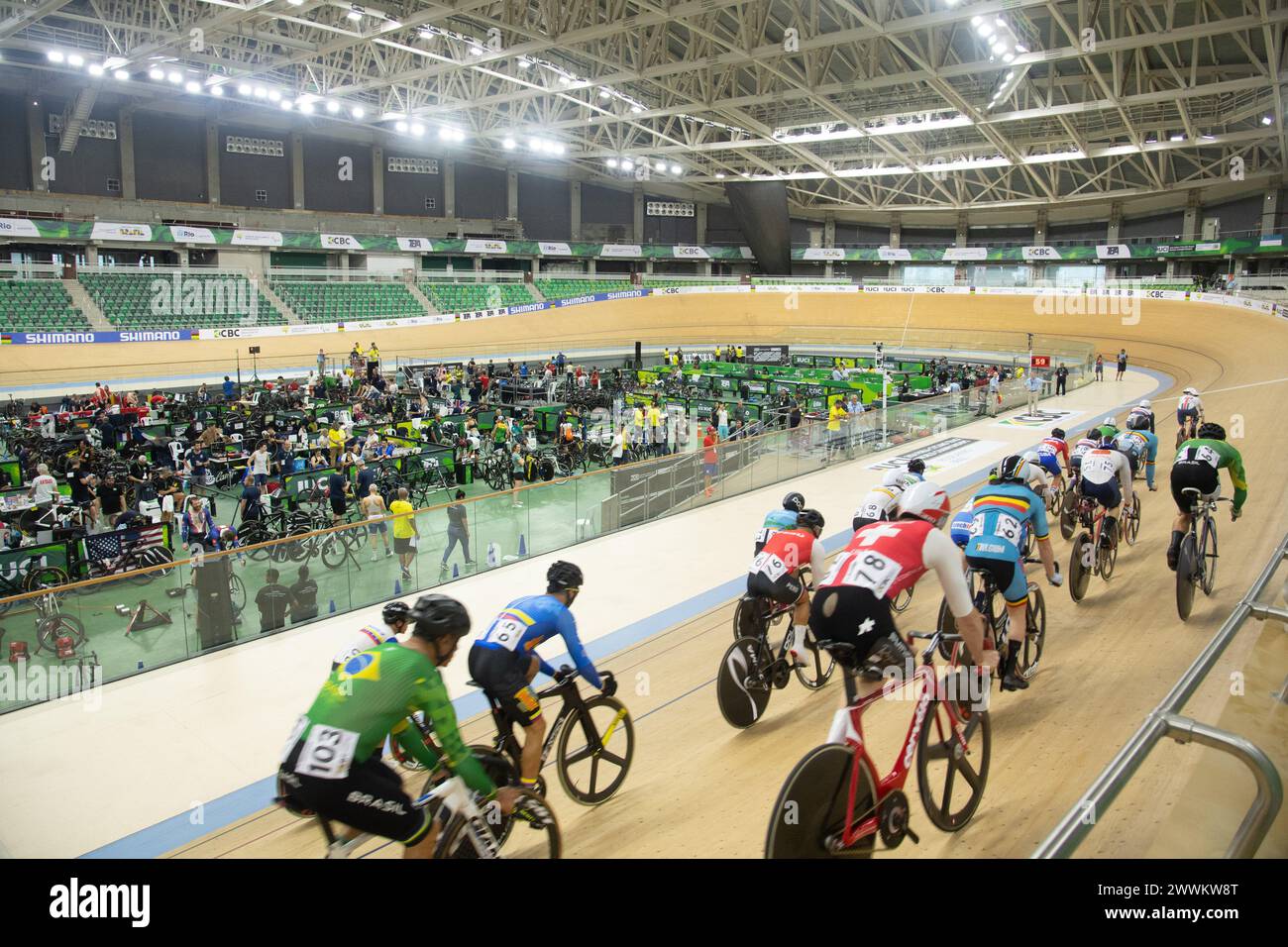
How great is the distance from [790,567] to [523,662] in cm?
191

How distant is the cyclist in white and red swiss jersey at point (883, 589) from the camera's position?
3152mm

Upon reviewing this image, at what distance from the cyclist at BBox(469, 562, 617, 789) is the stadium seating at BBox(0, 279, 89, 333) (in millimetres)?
29121

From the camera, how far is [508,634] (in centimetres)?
383

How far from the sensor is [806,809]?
9.25 ft

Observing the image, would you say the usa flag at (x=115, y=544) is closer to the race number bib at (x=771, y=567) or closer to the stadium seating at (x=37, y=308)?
the race number bib at (x=771, y=567)

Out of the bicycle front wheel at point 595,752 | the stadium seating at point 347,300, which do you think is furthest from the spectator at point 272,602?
the stadium seating at point 347,300

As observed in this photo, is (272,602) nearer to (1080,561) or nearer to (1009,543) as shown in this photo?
(1009,543)

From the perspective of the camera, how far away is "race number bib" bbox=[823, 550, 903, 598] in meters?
3.18

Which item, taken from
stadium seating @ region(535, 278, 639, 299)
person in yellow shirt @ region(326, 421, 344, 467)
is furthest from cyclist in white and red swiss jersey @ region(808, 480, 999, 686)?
stadium seating @ region(535, 278, 639, 299)

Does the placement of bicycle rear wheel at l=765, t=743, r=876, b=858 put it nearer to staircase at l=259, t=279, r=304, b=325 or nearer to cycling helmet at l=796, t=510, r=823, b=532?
cycling helmet at l=796, t=510, r=823, b=532

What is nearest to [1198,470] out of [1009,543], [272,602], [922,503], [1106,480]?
[1106,480]

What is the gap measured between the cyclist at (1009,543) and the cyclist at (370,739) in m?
3.22
